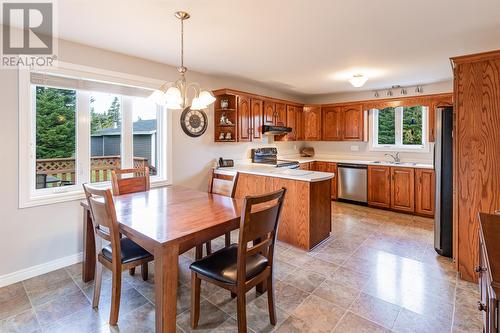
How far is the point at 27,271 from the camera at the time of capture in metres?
2.57

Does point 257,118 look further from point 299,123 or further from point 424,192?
point 424,192

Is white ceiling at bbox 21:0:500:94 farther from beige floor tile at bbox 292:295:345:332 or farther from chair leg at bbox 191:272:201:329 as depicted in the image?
beige floor tile at bbox 292:295:345:332

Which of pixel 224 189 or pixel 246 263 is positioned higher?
pixel 224 189

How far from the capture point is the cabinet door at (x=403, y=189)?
458cm

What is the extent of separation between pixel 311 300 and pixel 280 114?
392cm

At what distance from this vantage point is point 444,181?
298 cm

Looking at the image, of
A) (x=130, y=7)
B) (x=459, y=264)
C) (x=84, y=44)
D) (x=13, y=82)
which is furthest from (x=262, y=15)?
(x=459, y=264)

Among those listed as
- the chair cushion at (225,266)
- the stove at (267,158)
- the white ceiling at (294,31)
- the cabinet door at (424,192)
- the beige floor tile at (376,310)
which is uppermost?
Answer: the white ceiling at (294,31)

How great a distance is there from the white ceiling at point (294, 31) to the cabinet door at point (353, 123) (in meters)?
1.64

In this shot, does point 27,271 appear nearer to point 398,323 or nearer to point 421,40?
point 398,323

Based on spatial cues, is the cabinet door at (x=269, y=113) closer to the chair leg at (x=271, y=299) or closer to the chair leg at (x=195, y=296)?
the chair leg at (x=271, y=299)

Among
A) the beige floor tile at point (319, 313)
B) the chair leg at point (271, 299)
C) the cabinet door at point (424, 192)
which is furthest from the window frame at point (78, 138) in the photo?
the cabinet door at point (424, 192)

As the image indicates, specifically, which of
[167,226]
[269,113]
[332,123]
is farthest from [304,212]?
[332,123]

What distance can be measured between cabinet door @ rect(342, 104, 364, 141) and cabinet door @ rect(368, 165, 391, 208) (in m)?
0.84
